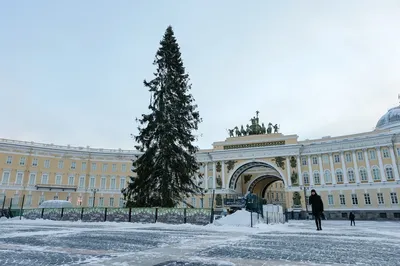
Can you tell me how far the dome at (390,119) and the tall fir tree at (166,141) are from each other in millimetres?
41396

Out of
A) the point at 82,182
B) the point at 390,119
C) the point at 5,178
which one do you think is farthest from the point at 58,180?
the point at 390,119

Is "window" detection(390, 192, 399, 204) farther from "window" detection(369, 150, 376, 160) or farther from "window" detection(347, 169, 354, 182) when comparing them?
"window" detection(369, 150, 376, 160)

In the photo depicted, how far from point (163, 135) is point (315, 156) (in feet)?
111

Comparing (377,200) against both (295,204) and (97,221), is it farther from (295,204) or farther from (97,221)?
(97,221)

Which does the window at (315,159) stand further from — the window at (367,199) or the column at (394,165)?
the column at (394,165)

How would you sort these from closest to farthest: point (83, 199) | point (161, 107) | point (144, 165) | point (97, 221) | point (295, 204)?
point (97, 221), point (144, 165), point (161, 107), point (295, 204), point (83, 199)

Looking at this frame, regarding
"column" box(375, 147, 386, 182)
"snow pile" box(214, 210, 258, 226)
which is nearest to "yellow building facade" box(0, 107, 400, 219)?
"column" box(375, 147, 386, 182)

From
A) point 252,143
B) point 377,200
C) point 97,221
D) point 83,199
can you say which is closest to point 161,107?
point 97,221

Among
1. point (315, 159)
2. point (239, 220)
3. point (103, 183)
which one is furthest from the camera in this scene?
point (103, 183)

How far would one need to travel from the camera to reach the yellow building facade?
4072 centimetres

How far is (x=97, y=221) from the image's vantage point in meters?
19.7

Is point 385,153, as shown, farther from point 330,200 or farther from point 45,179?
point 45,179

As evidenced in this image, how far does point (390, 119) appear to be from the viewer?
48.1m

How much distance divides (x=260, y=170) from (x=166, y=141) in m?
36.1
